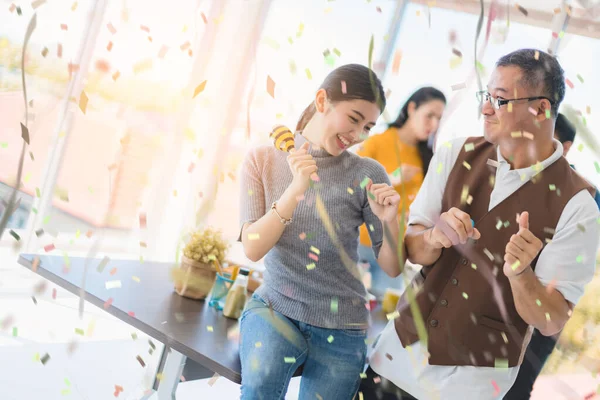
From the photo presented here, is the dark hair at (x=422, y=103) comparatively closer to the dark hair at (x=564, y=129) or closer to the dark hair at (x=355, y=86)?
the dark hair at (x=564, y=129)

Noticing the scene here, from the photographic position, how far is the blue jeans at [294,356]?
133cm

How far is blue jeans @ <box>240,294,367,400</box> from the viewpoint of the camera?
1.33 meters

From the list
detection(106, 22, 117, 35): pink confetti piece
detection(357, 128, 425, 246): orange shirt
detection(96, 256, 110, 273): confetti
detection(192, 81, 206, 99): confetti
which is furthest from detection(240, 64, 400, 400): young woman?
detection(192, 81, 206, 99): confetti

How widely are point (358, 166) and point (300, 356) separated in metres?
0.54

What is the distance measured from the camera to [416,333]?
4.62 ft

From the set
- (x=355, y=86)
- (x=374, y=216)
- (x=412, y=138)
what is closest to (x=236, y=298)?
(x=374, y=216)

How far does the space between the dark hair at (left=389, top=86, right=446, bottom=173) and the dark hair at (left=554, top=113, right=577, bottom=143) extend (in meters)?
0.65

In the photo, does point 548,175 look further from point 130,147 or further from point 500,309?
point 130,147

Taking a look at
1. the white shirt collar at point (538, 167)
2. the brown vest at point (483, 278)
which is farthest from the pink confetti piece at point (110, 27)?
the white shirt collar at point (538, 167)

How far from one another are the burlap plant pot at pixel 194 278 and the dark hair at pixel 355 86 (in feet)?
2.36

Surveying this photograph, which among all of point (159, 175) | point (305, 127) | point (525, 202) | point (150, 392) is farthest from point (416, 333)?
point (159, 175)

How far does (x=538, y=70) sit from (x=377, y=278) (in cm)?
131

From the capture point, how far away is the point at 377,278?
243 cm

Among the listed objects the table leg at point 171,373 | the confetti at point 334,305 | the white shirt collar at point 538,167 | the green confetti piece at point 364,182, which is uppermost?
the white shirt collar at point 538,167
